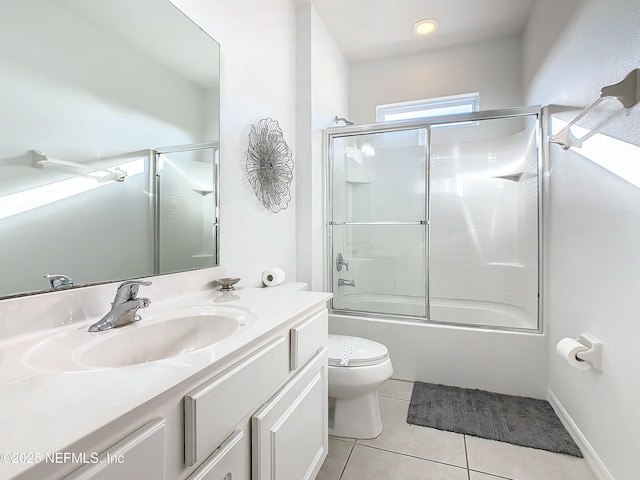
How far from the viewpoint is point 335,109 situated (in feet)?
9.54

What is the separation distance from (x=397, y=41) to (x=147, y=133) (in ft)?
8.38

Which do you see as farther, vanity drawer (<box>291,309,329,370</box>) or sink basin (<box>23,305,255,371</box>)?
vanity drawer (<box>291,309,329,370</box>)

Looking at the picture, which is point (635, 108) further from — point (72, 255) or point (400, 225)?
point (72, 255)

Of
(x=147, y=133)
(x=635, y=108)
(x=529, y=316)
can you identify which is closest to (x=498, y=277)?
(x=529, y=316)

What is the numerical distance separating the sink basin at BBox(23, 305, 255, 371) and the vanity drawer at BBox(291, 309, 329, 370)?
0.57ft

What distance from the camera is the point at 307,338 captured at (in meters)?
1.17

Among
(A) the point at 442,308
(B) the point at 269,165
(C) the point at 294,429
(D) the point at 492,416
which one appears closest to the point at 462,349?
(D) the point at 492,416

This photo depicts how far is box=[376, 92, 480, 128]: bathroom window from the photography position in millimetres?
2982

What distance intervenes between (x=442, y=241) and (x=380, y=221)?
0.58 meters

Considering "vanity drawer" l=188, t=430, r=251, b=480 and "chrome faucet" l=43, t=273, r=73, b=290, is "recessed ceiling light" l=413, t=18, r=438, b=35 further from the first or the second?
"vanity drawer" l=188, t=430, r=251, b=480

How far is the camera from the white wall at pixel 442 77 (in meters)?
2.82

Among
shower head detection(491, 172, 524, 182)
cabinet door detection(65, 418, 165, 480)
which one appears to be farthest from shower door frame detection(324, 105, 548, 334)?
cabinet door detection(65, 418, 165, 480)

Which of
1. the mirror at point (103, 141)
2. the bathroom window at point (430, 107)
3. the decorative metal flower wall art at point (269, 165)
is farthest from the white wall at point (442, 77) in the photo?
the mirror at point (103, 141)

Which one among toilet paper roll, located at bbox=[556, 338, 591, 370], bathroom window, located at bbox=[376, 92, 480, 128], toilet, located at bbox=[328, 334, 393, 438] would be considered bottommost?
toilet, located at bbox=[328, 334, 393, 438]
